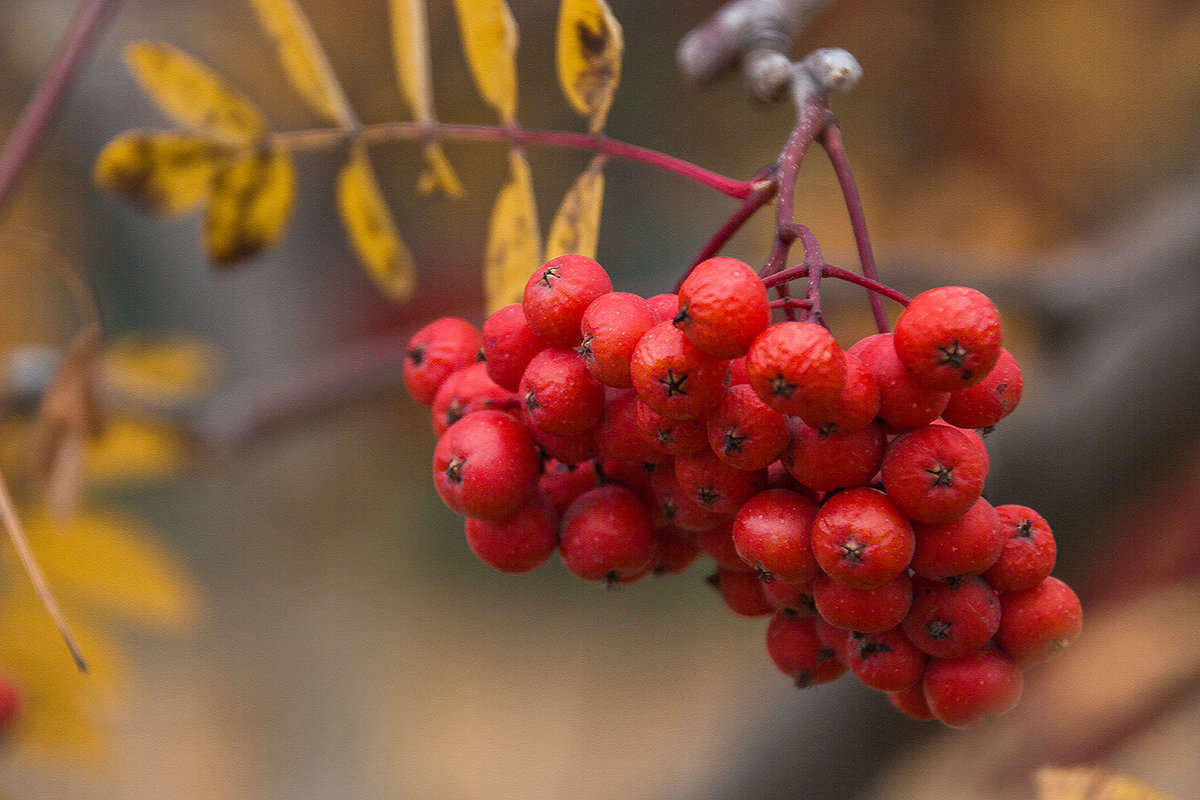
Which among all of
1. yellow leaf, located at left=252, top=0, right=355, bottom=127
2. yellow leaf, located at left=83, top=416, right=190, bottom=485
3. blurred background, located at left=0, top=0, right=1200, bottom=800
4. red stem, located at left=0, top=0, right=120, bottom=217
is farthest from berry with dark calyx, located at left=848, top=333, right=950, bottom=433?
yellow leaf, located at left=83, top=416, right=190, bottom=485

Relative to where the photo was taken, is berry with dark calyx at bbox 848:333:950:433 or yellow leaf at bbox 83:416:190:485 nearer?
berry with dark calyx at bbox 848:333:950:433

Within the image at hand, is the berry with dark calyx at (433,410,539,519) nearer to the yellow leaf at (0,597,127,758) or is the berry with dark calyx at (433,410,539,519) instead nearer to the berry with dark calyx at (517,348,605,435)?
the berry with dark calyx at (517,348,605,435)

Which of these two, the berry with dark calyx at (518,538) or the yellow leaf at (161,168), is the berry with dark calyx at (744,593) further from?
the yellow leaf at (161,168)

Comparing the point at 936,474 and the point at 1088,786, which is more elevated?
the point at 936,474

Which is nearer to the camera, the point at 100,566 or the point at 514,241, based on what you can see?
the point at 514,241

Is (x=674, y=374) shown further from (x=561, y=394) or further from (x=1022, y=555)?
(x=1022, y=555)

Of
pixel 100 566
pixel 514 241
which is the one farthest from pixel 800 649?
pixel 100 566

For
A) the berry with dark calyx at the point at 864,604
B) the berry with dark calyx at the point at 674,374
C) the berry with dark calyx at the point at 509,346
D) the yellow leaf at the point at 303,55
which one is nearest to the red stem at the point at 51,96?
the yellow leaf at the point at 303,55

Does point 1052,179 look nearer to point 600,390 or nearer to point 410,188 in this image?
point 410,188
